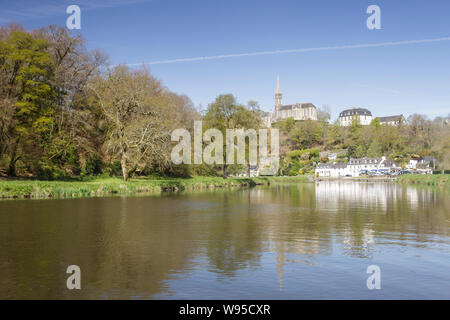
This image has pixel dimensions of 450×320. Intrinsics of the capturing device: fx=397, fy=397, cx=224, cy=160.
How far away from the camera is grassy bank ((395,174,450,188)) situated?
74438 millimetres

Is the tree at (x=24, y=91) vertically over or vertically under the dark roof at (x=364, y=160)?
over

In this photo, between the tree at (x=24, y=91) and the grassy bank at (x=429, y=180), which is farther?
the grassy bank at (x=429, y=180)

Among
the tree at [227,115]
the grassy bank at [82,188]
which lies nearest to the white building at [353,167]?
the tree at [227,115]

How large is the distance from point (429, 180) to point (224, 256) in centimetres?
7813

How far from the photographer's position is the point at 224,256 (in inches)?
527

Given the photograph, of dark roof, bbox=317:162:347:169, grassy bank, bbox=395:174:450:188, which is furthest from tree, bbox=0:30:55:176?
dark roof, bbox=317:162:347:169

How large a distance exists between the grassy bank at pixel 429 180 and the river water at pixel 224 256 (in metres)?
58.2

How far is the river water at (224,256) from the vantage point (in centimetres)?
981

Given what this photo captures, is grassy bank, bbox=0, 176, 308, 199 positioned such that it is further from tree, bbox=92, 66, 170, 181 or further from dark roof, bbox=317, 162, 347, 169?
dark roof, bbox=317, 162, 347, 169

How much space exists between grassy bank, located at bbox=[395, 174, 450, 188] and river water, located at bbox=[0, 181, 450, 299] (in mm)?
58160

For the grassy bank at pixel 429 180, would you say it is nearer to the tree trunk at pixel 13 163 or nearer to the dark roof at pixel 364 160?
the dark roof at pixel 364 160

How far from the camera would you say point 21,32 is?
43.4 meters

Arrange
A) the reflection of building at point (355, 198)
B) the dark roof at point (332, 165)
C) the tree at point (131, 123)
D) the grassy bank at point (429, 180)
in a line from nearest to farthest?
1. the reflection of building at point (355, 198)
2. the tree at point (131, 123)
3. the grassy bank at point (429, 180)
4. the dark roof at point (332, 165)
